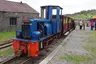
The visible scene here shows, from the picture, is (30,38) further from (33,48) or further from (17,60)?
(17,60)

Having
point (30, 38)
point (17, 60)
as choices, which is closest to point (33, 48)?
point (30, 38)

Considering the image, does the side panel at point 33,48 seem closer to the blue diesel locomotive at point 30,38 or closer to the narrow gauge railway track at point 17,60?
the blue diesel locomotive at point 30,38

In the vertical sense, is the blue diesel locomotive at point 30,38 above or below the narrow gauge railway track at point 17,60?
above

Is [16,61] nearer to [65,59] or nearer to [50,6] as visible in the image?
[65,59]

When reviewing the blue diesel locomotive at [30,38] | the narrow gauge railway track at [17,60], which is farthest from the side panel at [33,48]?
the narrow gauge railway track at [17,60]

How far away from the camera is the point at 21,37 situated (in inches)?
433

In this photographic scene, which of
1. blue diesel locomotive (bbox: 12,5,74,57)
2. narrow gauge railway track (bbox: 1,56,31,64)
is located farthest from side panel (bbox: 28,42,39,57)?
narrow gauge railway track (bbox: 1,56,31,64)

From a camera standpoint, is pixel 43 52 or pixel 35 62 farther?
pixel 43 52

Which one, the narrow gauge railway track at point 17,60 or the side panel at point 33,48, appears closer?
the narrow gauge railway track at point 17,60

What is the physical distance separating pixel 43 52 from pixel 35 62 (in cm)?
222

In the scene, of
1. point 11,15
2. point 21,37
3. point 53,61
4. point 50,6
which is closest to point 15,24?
point 11,15

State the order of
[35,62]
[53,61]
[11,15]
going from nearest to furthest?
[53,61] < [35,62] < [11,15]

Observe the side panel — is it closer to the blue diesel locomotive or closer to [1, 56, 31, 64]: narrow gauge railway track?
the blue diesel locomotive

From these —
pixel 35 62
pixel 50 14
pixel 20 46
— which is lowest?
pixel 35 62
